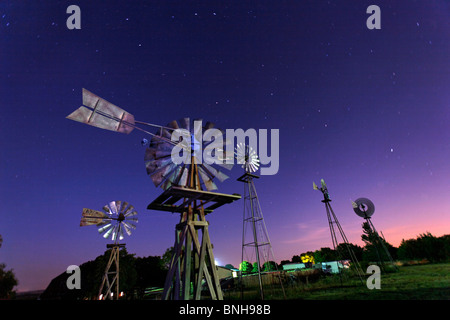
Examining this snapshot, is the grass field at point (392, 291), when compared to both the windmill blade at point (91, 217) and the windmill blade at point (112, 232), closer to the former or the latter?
the windmill blade at point (112, 232)

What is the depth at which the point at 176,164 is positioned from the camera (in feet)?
26.0

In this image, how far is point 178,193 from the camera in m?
6.58

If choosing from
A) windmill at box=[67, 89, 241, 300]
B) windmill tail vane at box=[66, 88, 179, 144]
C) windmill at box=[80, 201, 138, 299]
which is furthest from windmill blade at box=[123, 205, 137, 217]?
windmill tail vane at box=[66, 88, 179, 144]

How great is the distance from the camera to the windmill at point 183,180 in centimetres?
634

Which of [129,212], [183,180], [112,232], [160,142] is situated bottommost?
[112,232]

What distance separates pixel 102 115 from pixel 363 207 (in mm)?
33171

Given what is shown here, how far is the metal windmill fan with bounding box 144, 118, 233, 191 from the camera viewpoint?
764 centimetres

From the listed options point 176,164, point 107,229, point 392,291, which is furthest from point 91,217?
point 392,291

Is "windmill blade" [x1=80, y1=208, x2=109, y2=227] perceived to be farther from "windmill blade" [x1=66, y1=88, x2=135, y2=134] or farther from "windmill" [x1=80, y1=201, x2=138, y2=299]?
"windmill blade" [x1=66, y1=88, x2=135, y2=134]

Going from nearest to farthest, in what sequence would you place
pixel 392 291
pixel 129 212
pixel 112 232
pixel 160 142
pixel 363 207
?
1. pixel 160 142
2. pixel 392 291
3. pixel 112 232
4. pixel 129 212
5. pixel 363 207

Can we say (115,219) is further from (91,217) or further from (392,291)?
(392,291)
